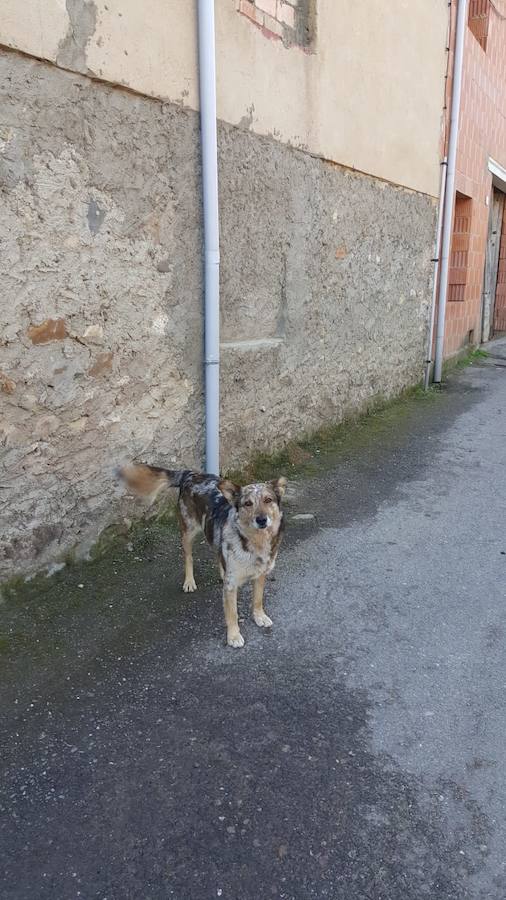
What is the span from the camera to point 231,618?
321cm

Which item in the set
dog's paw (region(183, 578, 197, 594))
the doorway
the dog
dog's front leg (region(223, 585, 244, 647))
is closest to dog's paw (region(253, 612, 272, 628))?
the dog

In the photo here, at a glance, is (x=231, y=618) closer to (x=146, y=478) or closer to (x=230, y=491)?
(x=230, y=491)

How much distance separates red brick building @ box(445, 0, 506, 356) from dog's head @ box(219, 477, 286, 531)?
8.32 metres

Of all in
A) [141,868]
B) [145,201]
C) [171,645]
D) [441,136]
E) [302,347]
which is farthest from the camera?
[441,136]

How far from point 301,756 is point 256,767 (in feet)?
0.61

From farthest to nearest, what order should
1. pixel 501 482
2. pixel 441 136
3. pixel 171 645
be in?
pixel 441 136
pixel 501 482
pixel 171 645

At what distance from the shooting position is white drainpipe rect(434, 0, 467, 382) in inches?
355

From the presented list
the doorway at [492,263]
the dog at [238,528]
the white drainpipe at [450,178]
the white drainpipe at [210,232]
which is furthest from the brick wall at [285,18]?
the doorway at [492,263]

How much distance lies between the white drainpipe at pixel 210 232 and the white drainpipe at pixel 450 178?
5.99 m

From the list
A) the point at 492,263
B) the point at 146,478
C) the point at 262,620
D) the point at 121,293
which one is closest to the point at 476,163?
the point at 492,263

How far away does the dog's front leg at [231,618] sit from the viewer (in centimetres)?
318

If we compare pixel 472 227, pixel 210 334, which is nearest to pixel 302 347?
pixel 210 334

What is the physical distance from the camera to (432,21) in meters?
8.23

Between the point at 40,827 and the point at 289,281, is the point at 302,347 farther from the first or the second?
the point at 40,827
